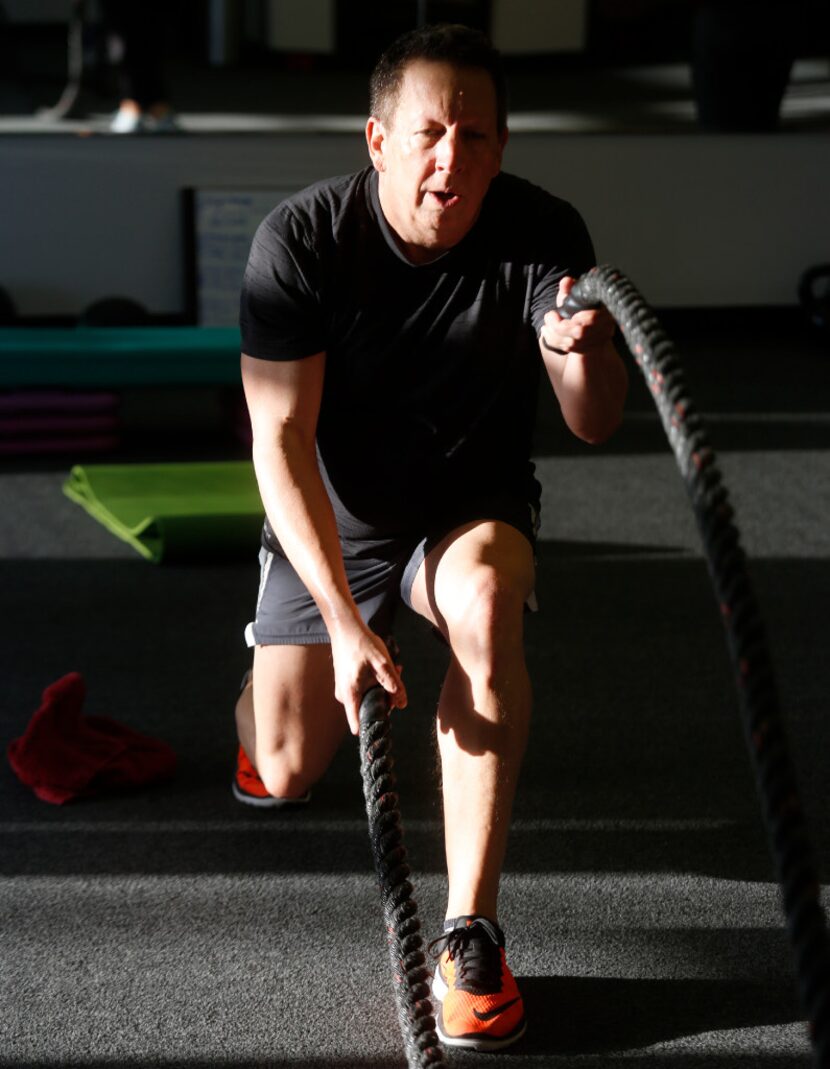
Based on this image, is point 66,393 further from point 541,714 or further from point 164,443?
point 541,714

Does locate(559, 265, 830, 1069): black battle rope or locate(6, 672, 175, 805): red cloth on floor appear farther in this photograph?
locate(6, 672, 175, 805): red cloth on floor

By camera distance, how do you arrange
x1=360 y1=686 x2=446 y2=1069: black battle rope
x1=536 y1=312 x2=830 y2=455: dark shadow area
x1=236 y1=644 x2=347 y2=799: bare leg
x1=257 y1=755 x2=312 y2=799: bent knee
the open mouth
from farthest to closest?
x1=536 y1=312 x2=830 y2=455: dark shadow area < x1=257 y1=755 x2=312 y2=799: bent knee < x1=236 y1=644 x2=347 y2=799: bare leg < the open mouth < x1=360 y1=686 x2=446 y2=1069: black battle rope

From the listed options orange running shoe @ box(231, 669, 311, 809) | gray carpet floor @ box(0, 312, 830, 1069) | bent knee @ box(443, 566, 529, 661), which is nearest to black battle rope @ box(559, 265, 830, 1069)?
bent knee @ box(443, 566, 529, 661)

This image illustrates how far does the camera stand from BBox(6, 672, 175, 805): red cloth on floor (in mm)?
2271

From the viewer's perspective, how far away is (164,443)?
14.9 feet

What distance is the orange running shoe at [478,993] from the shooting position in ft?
5.49

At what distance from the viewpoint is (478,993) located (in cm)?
168

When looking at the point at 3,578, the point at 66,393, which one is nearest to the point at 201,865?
the point at 3,578

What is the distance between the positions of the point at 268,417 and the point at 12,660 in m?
1.23

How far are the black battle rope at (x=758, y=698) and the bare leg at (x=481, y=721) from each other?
53 cm

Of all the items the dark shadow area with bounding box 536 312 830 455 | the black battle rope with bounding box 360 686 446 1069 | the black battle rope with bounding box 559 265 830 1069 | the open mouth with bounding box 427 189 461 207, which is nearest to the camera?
the black battle rope with bounding box 559 265 830 1069

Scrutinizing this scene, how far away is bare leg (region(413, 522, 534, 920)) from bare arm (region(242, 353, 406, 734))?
120 millimetres

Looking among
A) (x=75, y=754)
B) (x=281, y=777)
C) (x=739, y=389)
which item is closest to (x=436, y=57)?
(x=281, y=777)

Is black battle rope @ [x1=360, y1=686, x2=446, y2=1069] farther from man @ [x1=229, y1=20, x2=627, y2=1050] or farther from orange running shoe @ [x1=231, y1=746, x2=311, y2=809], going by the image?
orange running shoe @ [x1=231, y1=746, x2=311, y2=809]
